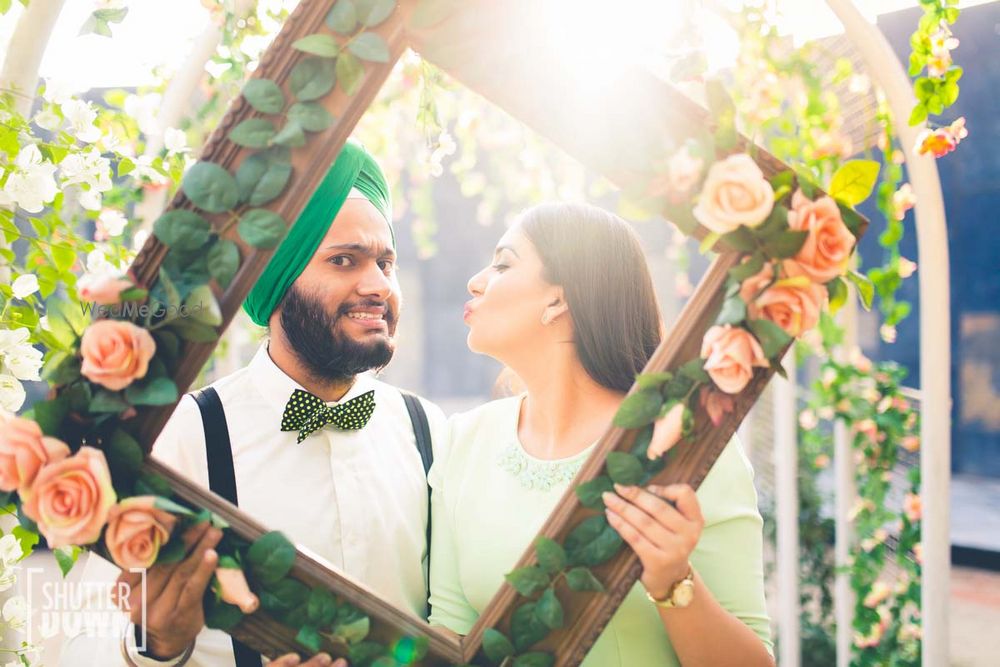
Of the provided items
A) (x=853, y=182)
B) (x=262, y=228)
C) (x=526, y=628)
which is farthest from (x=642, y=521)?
(x=262, y=228)

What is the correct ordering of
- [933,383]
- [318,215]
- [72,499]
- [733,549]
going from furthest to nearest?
[933,383] < [318,215] < [733,549] < [72,499]

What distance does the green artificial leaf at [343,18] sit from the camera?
4.08 ft

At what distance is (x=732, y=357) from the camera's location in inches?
47.9

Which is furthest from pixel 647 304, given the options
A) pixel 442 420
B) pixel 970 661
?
pixel 970 661

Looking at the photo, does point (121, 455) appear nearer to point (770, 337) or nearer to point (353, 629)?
point (353, 629)

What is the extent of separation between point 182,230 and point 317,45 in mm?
337

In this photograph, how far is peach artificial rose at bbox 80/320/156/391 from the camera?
1.18 metres

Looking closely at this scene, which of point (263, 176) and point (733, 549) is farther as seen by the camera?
point (733, 549)

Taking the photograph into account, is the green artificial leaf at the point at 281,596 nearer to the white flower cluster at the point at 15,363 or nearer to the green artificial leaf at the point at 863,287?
the white flower cluster at the point at 15,363

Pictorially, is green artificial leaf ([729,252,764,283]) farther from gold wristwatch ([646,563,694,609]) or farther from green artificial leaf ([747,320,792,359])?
gold wristwatch ([646,563,694,609])

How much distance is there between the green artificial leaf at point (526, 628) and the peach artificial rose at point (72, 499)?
0.63m

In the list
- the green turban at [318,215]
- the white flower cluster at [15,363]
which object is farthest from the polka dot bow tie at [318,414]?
the white flower cluster at [15,363]

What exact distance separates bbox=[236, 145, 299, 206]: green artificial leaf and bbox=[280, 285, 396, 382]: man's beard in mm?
643

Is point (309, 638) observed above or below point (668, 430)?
below
